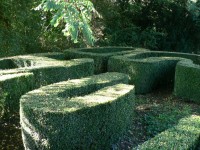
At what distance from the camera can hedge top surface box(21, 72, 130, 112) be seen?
528cm

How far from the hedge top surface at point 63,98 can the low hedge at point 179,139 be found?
4.49 feet

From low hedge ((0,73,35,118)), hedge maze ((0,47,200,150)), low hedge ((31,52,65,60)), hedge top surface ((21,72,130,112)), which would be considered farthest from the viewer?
low hedge ((31,52,65,60))

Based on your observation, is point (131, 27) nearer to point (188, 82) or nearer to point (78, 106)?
point (188, 82)

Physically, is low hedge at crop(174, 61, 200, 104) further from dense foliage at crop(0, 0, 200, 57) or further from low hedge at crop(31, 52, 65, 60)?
dense foliage at crop(0, 0, 200, 57)

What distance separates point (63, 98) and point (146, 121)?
2866mm

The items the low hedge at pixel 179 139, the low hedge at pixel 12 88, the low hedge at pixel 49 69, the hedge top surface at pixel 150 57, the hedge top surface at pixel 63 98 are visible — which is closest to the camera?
the low hedge at pixel 179 139

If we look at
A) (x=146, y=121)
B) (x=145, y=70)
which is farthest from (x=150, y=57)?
(x=146, y=121)

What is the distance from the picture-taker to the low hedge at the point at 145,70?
10758 millimetres

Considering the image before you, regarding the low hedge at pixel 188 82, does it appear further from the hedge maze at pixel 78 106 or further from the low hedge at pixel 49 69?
the low hedge at pixel 49 69

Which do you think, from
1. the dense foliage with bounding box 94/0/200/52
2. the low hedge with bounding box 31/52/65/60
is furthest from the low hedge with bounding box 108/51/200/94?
the dense foliage with bounding box 94/0/200/52

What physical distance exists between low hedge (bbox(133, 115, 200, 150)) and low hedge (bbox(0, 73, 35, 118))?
12.3ft

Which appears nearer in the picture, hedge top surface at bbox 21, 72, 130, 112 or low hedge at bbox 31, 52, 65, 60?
hedge top surface at bbox 21, 72, 130, 112

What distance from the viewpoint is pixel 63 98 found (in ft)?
19.2

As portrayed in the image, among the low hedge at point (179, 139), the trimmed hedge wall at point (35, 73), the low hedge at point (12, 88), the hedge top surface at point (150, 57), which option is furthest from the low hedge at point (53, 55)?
the low hedge at point (179, 139)
